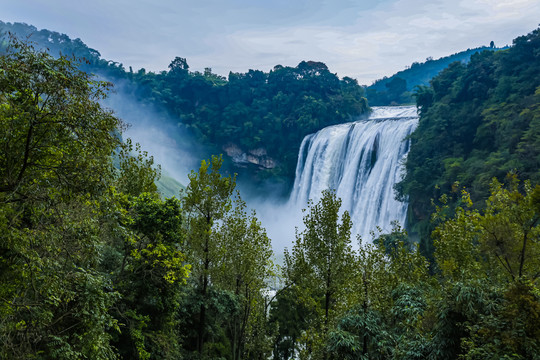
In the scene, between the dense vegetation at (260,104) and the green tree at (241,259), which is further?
the dense vegetation at (260,104)

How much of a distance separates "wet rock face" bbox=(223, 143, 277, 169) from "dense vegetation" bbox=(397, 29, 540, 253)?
41.5 m

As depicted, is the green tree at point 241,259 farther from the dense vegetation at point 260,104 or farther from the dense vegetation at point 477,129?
the dense vegetation at point 260,104

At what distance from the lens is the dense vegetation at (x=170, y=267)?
18.7 feet

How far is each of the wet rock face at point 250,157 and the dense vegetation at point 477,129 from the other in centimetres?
4151

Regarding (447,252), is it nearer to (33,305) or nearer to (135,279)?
(135,279)

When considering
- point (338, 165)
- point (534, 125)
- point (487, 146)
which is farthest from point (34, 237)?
point (338, 165)

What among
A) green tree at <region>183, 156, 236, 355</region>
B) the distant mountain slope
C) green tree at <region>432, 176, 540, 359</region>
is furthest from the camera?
the distant mountain slope

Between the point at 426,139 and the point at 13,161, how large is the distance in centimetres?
3340

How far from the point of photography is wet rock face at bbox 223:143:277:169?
75.4 metres

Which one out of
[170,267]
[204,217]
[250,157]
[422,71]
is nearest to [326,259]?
[204,217]

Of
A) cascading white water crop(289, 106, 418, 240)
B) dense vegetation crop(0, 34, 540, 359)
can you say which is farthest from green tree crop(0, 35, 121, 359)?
cascading white water crop(289, 106, 418, 240)

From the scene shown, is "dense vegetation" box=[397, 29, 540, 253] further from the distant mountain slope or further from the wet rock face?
the distant mountain slope

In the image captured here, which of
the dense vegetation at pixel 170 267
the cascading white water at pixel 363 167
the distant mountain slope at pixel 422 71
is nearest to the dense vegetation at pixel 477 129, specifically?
the cascading white water at pixel 363 167

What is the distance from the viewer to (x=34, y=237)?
565 centimetres
